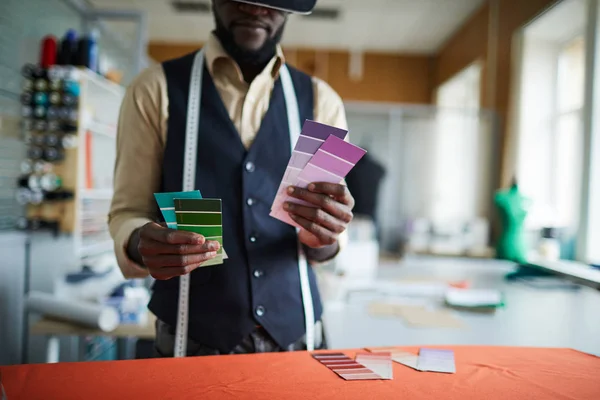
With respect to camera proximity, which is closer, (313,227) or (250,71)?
(313,227)

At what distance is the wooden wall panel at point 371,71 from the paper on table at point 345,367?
6314mm

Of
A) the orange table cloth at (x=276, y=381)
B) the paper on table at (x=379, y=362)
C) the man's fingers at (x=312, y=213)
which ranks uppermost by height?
the man's fingers at (x=312, y=213)

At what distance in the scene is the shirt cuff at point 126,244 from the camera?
0.92m

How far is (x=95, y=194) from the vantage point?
2.67 metres

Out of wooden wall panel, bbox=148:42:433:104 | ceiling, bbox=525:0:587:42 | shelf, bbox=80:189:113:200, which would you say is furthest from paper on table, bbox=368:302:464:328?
wooden wall panel, bbox=148:42:433:104

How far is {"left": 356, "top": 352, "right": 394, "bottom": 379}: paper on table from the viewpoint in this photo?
761 mm

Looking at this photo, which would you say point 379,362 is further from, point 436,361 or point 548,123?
point 548,123

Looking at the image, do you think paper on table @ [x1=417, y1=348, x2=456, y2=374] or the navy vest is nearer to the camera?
paper on table @ [x1=417, y1=348, x2=456, y2=374]

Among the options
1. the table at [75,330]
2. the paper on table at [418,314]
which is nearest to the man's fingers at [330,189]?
the paper on table at [418,314]

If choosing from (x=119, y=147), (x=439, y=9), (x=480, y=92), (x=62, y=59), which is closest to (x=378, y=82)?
(x=439, y=9)

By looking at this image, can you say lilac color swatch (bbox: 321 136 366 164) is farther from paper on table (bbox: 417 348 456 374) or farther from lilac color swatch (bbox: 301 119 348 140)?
paper on table (bbox: 417 348 456 374)

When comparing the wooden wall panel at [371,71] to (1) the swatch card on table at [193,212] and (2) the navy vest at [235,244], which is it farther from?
(1) the swatch card on table at [193,212]

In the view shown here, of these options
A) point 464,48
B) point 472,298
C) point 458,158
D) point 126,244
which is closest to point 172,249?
point 126,244

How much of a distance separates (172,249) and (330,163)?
0.29 m
